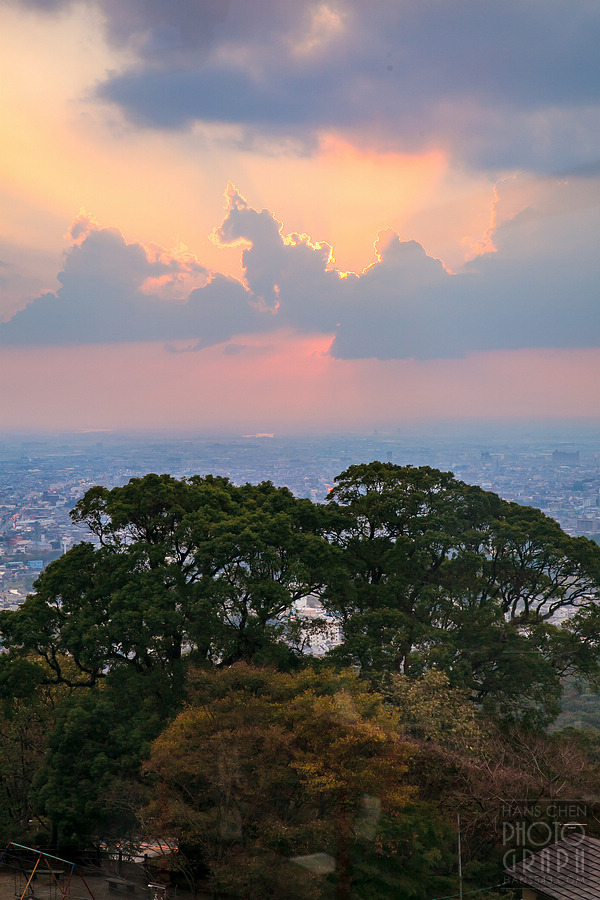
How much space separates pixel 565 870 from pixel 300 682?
5.72 m

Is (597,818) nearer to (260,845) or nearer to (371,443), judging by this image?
(260,845)

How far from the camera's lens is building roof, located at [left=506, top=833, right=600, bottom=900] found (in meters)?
11.1

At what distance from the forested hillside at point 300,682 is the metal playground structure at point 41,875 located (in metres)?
0.58

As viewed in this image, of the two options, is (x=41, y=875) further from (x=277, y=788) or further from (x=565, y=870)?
(x=565, y=870)

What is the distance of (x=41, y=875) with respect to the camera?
15789 millimetres

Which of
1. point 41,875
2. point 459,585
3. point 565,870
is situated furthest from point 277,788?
point 459,585

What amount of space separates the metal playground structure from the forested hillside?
580 mm

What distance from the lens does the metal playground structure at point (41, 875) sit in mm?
14695

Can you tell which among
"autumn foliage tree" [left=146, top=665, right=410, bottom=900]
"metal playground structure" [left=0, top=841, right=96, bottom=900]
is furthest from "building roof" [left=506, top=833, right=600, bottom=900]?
"metal playground structure" [left=0, top=841, right=96, bottom=900]

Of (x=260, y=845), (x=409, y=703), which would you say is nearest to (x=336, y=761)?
(x=260, y=845)

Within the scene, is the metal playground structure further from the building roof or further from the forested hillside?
the building roof

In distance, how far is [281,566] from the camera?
1895 centimetres

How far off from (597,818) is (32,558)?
42.5 metres

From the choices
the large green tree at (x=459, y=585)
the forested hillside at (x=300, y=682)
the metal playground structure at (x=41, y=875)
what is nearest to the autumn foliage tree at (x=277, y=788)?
the forested hillside at (x=300, y=682)
